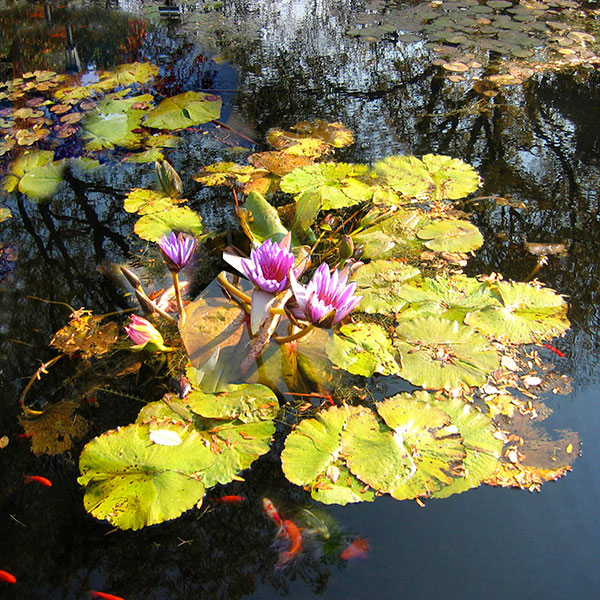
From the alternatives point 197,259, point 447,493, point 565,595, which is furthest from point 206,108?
point 565,595

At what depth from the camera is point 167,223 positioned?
2.50 metres

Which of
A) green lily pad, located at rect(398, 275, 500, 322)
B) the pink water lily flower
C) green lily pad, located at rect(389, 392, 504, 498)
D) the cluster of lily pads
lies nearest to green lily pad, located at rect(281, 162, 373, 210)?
the cluster of lily pads

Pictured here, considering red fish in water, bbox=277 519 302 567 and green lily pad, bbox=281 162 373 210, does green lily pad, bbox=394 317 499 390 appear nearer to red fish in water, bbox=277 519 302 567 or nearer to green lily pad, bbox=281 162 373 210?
red fish in water, bbox=277 519 302 567

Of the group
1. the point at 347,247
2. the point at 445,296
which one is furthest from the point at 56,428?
the point at 445,296

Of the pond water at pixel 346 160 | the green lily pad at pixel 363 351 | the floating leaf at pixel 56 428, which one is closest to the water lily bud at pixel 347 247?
the green lily pad at pixel 363 351

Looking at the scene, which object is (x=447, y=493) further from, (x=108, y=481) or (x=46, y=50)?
(x=46, y=50)

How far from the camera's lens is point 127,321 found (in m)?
2.14

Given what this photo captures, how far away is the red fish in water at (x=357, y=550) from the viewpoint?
144cm

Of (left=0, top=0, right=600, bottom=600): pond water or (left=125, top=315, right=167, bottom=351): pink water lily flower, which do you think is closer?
(left=0, top=0, right=600, bottom=600): pond water

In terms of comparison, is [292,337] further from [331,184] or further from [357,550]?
[331,184]

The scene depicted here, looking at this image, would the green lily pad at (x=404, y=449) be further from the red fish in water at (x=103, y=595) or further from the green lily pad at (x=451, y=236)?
the green lily pad at (x=451, y=236)

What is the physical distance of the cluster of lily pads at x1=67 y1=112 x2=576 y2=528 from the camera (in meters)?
1.57

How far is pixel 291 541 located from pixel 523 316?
4.10ft

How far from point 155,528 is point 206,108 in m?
2.72
